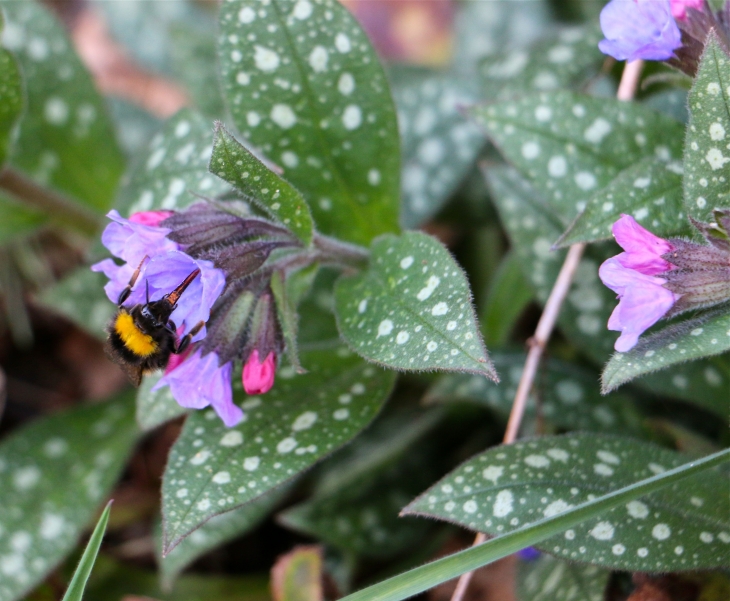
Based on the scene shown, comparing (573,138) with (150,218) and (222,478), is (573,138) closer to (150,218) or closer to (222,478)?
(150,218)

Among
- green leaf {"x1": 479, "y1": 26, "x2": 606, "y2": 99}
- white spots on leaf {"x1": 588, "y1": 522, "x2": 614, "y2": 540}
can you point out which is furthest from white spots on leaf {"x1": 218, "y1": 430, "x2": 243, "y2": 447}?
green leaf {"x1": 479, "y1": 26, "x2": 606, "y2": 99}

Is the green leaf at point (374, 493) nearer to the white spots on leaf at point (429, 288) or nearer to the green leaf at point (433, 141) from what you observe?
the green leaf at point (433, 141)

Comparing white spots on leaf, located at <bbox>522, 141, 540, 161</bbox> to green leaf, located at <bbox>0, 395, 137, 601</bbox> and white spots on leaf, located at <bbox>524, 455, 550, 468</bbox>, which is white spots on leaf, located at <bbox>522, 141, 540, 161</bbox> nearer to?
white spots on leaf, located at <bbox>524, 455, 550, 468</bbox>

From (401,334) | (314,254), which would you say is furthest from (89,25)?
(401,334)

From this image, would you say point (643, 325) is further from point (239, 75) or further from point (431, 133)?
point (431, 133)

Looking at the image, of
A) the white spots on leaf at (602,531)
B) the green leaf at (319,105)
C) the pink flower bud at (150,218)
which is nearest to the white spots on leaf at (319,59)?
the green leaf at (319,105)
